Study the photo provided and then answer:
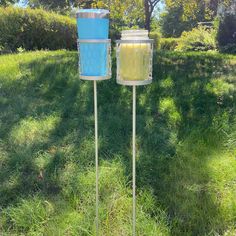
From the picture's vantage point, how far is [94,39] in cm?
189

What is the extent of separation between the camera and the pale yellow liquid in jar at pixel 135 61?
1.83 m

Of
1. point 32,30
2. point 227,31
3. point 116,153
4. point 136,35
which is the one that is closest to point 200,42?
point 227,31

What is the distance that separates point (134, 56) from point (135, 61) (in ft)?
0.09

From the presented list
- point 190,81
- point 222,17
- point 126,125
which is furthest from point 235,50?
point 126,125

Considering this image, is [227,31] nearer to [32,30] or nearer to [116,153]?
[32,30]

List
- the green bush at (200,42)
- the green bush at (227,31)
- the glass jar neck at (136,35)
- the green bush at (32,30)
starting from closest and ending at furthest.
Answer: the glass jar neck at (136,35) < the green bush at (32,30) < the green bush at (227,31) < the green bush at (200,42)

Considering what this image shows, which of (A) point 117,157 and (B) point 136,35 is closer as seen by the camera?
(B) point 136,35

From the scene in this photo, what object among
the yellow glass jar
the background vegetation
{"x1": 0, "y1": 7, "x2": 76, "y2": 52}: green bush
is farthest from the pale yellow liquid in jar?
{"x1": 0, "y1": 7, "x2": 76, "y2": 52}: green bush

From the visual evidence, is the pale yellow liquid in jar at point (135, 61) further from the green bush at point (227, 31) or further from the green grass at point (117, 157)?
the green bush at point (227, 31)

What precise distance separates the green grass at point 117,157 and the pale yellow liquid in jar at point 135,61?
1.06 meters

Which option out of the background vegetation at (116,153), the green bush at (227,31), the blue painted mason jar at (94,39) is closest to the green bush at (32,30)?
the background vegetation at (116,153)

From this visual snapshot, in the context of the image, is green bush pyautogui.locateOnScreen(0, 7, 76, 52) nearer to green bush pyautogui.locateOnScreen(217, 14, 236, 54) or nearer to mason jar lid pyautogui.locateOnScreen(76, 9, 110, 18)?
green bush pyautogui.locateOnScreen(217, 14, 236, 54)

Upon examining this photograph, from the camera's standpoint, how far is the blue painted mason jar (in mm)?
1853

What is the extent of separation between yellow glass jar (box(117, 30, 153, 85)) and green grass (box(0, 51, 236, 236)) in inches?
41.6
